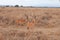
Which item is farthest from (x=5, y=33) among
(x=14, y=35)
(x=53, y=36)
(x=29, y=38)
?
(x=53, y=36)

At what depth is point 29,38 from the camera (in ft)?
37.2

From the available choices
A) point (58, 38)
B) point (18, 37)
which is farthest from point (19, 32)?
point (58, 38)

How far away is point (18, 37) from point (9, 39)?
1.94ft

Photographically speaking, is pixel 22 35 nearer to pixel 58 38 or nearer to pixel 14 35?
pixel 14 35

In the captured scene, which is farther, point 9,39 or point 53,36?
point 53,36

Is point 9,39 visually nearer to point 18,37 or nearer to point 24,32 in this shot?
point 18,37

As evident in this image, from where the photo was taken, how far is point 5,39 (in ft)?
36.8

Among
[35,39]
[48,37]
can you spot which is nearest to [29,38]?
[35,39]

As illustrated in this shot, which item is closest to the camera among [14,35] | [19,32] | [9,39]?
[9,39]

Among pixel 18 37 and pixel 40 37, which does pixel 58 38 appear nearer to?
pixel 40 37

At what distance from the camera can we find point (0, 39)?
11.2 meters

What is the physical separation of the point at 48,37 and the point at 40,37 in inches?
16.2

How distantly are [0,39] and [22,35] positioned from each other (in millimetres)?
1386

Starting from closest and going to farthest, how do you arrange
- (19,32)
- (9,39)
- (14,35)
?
(9,39), (14,35), (19,32)
